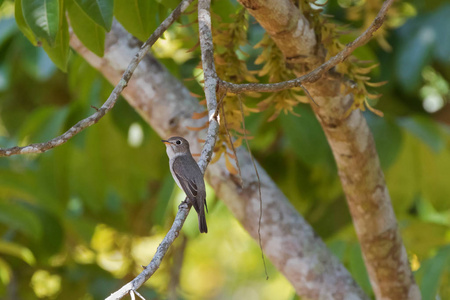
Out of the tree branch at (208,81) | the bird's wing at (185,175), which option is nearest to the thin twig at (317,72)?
the tree branch at (208,81)

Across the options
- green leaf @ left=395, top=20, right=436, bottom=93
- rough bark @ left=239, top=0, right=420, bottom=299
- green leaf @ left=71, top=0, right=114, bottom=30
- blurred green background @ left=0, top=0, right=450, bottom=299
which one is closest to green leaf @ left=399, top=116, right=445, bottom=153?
blurred green background @ left=0, top=0, right=450, bottom=299

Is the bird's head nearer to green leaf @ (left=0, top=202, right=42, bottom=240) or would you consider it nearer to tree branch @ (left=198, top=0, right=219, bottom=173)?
tree branch @ (left=198, top=0, right=219, bottom=173)

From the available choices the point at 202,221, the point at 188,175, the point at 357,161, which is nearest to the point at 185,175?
the point at 188,175

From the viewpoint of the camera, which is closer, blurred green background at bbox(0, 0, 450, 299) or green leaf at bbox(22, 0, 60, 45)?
green leaf at bbox(22, 0, 60, 45)

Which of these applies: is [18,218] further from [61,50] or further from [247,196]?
[61,50]

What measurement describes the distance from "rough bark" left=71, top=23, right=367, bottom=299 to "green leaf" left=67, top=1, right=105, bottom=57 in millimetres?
695

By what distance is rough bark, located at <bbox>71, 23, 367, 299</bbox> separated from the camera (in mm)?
3123

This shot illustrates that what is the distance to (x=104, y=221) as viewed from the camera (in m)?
5.75

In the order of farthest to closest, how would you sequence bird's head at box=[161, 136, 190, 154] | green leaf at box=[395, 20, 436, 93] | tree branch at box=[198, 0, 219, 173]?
green leaf at box=[395, 20, 436, 93]
bird's head at box=[161, 136, 190, 154]
tree branch at box=[198, 0, 219, 173]

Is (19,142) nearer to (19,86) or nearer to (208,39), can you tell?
(19,86)

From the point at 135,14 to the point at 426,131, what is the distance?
7.60ft

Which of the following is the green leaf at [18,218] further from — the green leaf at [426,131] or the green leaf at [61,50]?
the green leaf at [426,131]

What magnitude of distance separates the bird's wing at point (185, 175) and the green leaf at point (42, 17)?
763 millimetres

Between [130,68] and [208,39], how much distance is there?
0.90 ft
